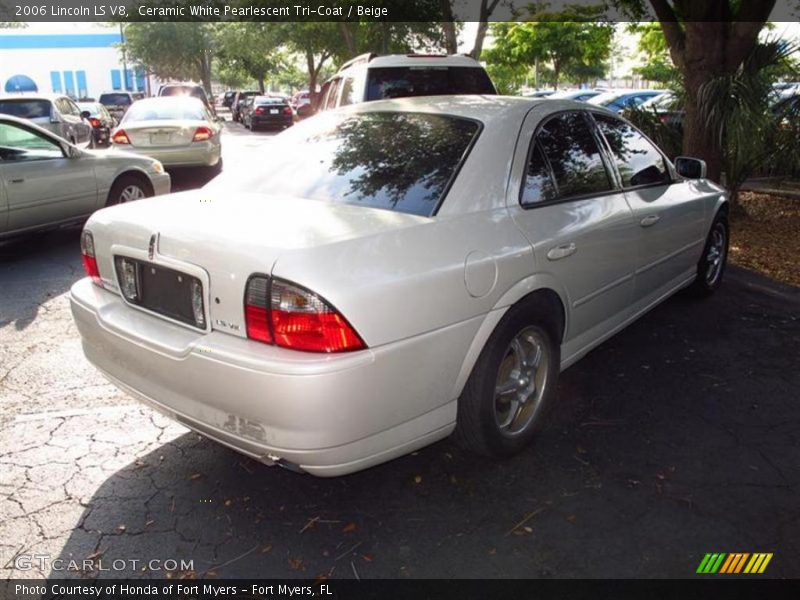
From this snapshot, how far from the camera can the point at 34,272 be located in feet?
21.8

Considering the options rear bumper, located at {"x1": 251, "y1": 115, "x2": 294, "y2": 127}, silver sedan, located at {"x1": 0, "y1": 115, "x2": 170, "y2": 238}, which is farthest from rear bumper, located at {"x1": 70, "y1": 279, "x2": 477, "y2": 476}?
rear bumper, located at {"x1": 251, "y1": 115, "x2": 294, "y2": 127}

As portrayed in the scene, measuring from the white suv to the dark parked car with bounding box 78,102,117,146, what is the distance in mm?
11764

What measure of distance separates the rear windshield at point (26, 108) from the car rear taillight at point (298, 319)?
12.3 meters

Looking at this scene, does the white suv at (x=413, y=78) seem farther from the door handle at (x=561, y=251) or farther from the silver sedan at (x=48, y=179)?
the door handle at (x=561, y=251)

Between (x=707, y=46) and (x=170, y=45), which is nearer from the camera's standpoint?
(x=707, y=46)

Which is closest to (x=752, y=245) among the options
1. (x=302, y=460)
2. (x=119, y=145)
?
(x=302, y=460)

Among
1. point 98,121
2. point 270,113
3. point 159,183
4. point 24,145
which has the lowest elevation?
point 270,113

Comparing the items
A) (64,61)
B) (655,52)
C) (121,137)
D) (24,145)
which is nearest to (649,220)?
(24,145)

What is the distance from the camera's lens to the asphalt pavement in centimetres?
266

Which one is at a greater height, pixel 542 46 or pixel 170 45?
pixel 542 46

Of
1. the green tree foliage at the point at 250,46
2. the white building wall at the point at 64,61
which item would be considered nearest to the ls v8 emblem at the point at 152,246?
the green tree foliage at the point at 250,46

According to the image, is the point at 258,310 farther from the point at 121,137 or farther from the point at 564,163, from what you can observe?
the point at 121,137

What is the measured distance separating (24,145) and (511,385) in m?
6.13

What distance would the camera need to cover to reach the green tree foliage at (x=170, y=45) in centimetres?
5031
